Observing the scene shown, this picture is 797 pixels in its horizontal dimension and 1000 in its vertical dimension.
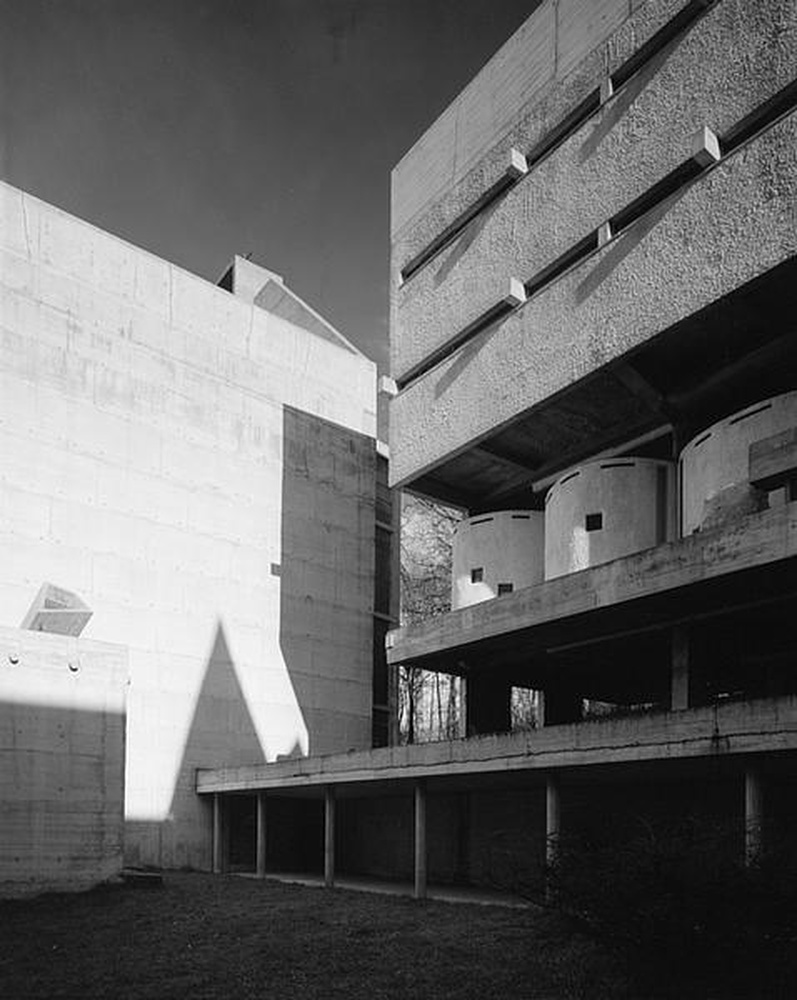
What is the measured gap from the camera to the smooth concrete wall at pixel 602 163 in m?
17.1

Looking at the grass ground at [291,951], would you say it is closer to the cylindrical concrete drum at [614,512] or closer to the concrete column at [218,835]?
the cylindrical concrete drum at [614,512]

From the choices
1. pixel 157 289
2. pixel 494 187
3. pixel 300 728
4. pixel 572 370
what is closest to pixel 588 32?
pixel 494 187

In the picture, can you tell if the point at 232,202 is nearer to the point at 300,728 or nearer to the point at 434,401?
the point at 434,401

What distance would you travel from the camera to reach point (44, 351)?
2620cm

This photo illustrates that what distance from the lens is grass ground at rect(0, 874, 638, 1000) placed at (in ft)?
32.1

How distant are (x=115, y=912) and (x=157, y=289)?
55.8 ft

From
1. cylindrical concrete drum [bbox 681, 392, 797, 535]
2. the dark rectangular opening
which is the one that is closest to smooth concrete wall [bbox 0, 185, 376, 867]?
the dark rectangular opening

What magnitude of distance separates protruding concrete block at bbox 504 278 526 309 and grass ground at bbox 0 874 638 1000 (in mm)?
10785

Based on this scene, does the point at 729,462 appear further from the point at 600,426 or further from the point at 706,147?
the point at 706,147

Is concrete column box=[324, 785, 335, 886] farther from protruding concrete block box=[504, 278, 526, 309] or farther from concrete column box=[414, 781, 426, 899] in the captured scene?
protruding concrete block box=[504, 278, 526, 309]

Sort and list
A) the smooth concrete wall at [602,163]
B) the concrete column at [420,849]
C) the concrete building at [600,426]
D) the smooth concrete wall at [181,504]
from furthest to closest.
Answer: the smooth concrete wall at [181,504], the concrete column at [420,849], the smooth concrete wall at [602,163], the concrete building at [600,426]

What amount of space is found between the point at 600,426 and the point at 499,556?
3.99 m

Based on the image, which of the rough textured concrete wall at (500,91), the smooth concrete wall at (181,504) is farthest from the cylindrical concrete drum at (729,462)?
the smooth concrete wall at (181,504)

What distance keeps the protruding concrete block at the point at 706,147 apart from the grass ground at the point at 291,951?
11.4m
